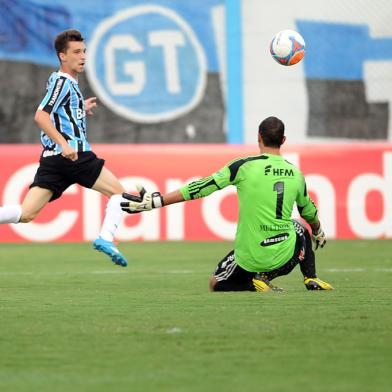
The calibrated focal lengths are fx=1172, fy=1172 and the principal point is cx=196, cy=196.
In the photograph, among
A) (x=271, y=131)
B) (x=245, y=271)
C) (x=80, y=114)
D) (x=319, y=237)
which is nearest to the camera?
(x=271, y=131)

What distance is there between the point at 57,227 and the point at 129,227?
0.98 m

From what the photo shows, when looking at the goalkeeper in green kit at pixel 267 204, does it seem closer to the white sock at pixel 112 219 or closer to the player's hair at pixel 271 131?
the player's hair at pixel 271 131

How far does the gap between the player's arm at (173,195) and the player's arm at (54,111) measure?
1.25 meters

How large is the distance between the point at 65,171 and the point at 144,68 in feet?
41.1

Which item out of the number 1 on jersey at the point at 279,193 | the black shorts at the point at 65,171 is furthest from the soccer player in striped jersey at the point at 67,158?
the number 1 on jersey at the point at 279,193

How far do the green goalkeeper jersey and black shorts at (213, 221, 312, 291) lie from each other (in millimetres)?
79

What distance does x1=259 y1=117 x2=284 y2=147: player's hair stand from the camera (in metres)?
8.46

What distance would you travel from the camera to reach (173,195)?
8273 millimetres

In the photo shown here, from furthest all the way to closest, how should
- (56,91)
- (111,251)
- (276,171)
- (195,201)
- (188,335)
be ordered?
(195,201) < (56,91) < (111,251) < (276,171) < (188,335)

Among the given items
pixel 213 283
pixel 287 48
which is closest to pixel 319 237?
pixel 213 283

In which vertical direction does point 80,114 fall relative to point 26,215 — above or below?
above

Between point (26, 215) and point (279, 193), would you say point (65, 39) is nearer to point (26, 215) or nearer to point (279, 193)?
point (26, 215)

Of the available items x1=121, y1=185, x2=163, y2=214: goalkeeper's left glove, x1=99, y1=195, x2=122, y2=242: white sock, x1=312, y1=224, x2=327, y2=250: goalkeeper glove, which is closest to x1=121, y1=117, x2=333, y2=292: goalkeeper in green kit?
x1=312, y1=224, x2=327, y2=250: goalkeeper glove

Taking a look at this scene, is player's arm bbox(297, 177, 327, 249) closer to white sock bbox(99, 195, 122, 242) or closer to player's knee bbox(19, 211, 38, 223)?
white sock bbox(99, 195, 122, 242)
